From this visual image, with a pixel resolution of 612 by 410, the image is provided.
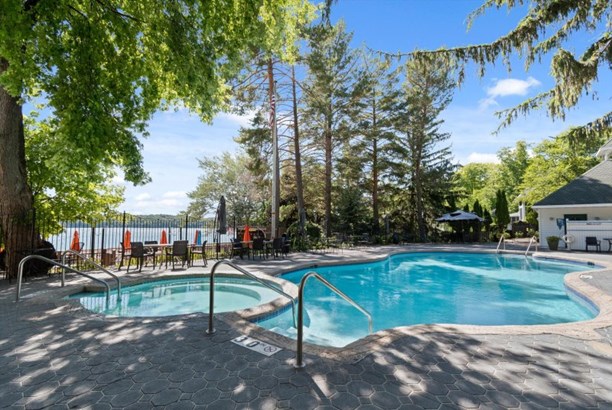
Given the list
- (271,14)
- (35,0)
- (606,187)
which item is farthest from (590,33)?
(35,0)

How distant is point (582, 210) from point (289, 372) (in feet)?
67.3

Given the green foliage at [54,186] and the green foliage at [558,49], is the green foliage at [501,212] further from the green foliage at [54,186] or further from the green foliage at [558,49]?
the green foliage at [54,186]

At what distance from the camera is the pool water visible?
6.35 m

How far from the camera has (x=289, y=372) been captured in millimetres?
2797

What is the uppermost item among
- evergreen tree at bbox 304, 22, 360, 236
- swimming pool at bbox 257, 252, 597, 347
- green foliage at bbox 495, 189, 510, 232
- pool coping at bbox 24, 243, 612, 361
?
evergreen tree at bbox 304, 22, 360, 236

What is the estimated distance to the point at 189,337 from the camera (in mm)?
3729

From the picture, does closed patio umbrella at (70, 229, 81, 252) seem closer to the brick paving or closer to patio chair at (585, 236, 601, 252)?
the brick paving

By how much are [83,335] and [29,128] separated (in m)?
8.93

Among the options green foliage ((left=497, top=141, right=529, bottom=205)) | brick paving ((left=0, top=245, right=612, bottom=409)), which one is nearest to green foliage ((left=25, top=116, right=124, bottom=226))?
brick paving ((left=0, top=245, right=612, bottom=409))

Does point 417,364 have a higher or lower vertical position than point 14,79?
lower

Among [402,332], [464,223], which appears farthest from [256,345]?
[464,223]

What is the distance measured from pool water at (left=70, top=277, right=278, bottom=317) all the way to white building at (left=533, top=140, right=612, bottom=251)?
16.2 meters

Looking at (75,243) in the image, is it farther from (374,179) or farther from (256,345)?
(374,179)

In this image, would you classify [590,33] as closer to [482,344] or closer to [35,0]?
[482,344]
